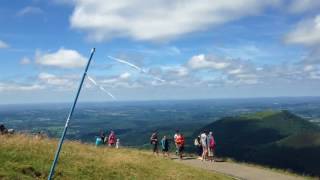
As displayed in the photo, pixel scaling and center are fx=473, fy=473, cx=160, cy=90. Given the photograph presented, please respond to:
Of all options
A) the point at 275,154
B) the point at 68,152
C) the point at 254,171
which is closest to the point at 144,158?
the point at 68,152

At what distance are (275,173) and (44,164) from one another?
1828 cm

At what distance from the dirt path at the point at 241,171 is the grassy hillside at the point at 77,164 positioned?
10.1 feet

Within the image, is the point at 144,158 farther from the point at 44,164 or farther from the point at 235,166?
the point at 44,164

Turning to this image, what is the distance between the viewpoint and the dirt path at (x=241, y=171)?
32156 millimetres

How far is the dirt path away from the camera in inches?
1266

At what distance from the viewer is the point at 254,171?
114ft

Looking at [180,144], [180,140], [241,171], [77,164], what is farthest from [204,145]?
[77,164]

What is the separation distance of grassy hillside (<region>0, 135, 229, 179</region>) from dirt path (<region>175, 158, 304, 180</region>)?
306 cm

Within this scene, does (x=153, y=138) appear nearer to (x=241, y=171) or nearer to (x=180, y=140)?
(x=180, y=140)

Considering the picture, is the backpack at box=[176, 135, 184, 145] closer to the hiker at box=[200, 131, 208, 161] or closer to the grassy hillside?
the hiker at box=[200, 131, 208, 161]

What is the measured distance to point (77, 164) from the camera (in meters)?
24.9

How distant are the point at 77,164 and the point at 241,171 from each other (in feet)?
46.1

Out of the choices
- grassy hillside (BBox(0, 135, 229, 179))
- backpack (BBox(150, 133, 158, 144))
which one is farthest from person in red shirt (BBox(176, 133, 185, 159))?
grassy hillside (BBox(0, 135, 229, 179))

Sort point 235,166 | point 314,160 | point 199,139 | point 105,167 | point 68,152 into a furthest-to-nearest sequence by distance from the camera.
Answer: point 314,160 < point 199,139 < point 235,166 < point 68,152 < point 105,167
